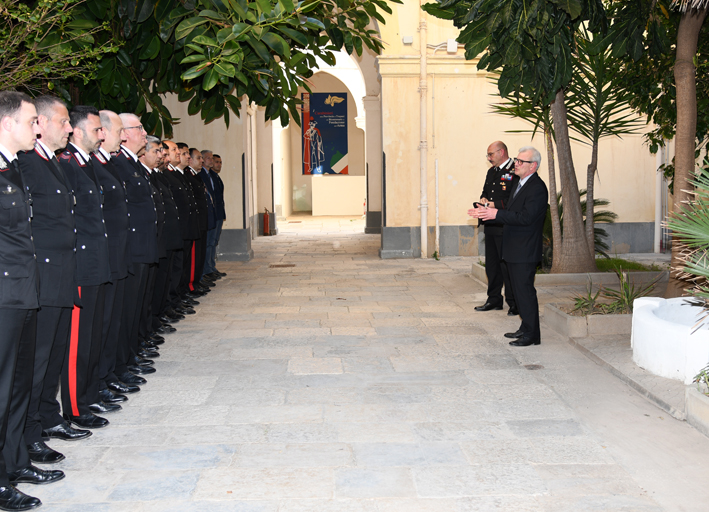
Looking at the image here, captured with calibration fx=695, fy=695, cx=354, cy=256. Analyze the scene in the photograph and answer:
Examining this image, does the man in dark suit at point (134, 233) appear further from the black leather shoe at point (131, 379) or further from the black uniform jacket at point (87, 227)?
the black uniform jacket at point (87, 227)

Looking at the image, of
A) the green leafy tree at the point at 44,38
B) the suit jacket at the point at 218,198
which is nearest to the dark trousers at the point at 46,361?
the green leafy tree at the point at 44,38

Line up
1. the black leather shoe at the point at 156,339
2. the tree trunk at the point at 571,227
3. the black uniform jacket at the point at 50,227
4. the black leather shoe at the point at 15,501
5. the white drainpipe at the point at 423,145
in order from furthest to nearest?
the white drainpipe at the point at 423,145 < the tree trunk at the point at 571,227 < the black leather shoe at the point at 156,339 < the black uniform jacket at the point at 50,227 < the black leather shoe at the point at 15,501

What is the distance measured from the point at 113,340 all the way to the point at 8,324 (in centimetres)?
157

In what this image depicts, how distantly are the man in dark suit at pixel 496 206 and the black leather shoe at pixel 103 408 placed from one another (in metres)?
4.25

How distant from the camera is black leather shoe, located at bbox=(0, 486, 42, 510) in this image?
9.66 feet

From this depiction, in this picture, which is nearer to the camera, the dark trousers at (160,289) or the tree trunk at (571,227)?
the dark trousers at (160,289)

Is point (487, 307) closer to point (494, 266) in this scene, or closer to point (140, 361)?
point (494, 266)

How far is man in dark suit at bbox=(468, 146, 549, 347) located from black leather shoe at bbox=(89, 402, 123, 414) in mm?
3227

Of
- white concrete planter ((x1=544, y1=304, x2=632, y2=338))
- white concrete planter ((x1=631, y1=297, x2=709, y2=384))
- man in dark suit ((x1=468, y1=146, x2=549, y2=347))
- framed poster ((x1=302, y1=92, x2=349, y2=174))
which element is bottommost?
white concrete planter ((x1=544, y1=304, x2=632, y2=338))

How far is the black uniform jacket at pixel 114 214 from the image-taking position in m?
4.39

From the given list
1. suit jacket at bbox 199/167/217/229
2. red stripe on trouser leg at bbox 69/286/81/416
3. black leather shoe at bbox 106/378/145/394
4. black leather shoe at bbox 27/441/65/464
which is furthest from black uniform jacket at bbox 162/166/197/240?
black leather shoe at bbox 27/441/65/464

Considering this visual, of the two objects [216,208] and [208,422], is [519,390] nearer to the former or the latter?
[208,422]

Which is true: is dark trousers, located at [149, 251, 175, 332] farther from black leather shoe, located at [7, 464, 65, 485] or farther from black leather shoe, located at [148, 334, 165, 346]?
black leather shoe, located at [7, 464, 65, 485]

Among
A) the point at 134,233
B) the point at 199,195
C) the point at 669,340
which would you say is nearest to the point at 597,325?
the point at 669,340
